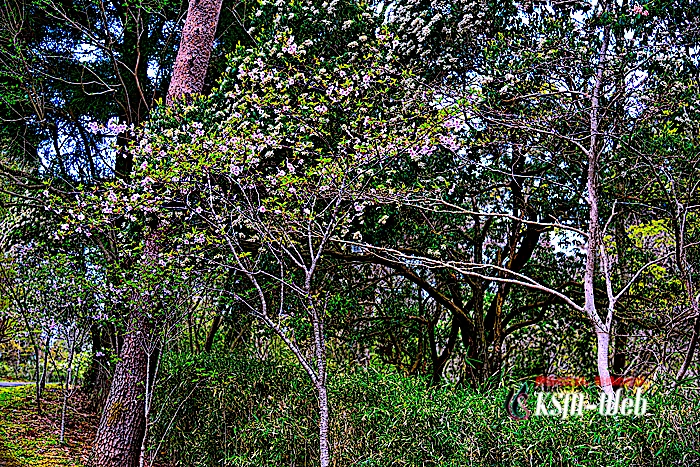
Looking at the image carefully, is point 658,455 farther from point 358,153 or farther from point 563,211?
point 563,211

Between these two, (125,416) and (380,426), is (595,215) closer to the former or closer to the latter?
(380,426)

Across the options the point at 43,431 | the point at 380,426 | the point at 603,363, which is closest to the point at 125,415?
the point at 43,431

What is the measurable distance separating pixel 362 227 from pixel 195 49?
7.09 ft

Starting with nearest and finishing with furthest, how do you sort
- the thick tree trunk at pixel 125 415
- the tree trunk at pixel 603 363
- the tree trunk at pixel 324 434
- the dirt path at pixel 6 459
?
the tree trunk at pixel 324 434, the tree trunk at pixel 603 363, the dirt path at pixel 6 459, the thick tree trunk at pixel 125 415

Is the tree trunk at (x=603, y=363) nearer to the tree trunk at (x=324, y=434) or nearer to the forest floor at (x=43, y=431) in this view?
the tree trunk at (x=324, y=434)

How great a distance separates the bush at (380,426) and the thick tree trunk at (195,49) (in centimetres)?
233

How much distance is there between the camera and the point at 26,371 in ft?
41.8

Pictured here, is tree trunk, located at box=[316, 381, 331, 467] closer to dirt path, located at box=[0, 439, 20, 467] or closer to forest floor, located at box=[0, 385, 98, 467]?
forest floor, located at box=[0, 385, 98, 467]

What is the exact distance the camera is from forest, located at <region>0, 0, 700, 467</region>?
12.1 ft

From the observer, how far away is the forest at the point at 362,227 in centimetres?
370

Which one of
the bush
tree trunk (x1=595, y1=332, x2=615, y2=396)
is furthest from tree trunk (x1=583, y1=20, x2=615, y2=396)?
the bush

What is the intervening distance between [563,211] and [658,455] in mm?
3003

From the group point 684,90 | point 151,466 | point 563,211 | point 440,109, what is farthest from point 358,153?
point 151,466

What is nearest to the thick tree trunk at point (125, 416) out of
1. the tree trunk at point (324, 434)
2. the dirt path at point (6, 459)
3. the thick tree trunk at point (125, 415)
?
the thick tree trunk at point (125, 415)
